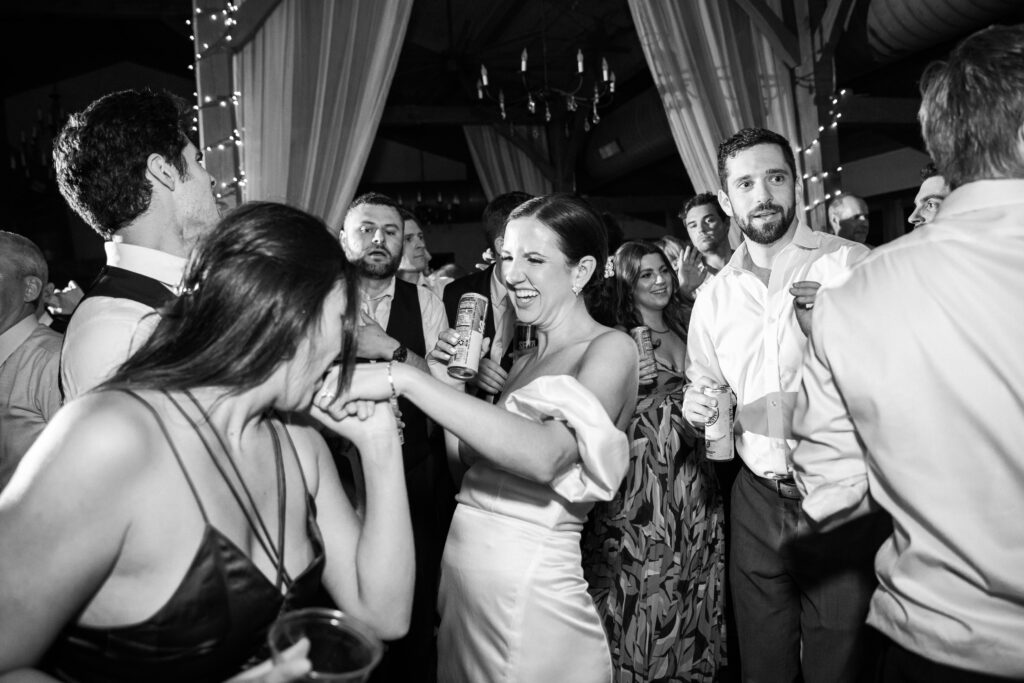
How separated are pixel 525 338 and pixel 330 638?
1559 mm

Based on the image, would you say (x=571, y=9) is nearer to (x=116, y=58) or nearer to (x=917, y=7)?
(x=917, y=7)

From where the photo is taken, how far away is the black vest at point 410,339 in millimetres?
3057

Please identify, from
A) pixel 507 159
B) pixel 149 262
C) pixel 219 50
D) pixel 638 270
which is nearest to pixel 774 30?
pixel 638 270

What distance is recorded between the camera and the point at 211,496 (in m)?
1.07

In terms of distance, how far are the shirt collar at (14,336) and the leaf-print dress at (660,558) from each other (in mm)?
2110

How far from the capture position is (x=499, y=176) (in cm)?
1109

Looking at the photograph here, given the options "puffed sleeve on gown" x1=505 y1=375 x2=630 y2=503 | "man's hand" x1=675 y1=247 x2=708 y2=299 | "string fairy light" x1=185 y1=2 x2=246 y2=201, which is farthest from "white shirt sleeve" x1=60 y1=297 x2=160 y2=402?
"man's hand" x1=675 y1=247 x2=708 y2=299

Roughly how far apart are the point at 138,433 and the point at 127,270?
0.81 meters

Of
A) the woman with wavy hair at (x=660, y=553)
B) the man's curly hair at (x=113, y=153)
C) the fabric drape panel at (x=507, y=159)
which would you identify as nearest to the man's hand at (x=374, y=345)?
the man's curly hair at (x=113, y=153)

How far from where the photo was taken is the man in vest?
3.03m

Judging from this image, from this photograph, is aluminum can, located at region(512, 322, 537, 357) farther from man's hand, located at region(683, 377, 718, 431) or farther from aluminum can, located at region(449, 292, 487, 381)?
man's hand, located at region(683, 377, 718, 431)

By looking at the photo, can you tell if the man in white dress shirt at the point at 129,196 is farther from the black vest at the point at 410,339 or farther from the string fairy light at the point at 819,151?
the string fairy light at the point at 819,151

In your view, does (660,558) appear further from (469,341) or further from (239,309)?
(239,309)

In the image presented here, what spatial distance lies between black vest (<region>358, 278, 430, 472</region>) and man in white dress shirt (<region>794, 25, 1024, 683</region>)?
204cm
